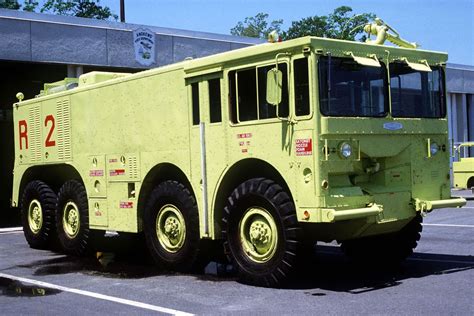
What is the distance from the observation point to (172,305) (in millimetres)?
7500

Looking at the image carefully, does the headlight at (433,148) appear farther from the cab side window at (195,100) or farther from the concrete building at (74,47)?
the concrete building at (74,47)

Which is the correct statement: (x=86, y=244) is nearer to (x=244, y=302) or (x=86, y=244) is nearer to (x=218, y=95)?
(x=218, y=95)

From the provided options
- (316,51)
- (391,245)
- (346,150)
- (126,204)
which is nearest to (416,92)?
(346,150)

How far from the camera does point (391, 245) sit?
970 centimetres

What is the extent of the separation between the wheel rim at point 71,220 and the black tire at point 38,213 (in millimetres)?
640

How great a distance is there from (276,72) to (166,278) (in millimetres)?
3316

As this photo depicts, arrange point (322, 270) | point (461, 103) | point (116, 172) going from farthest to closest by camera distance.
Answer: point (461, 103)
point (116, 172)
point (322, 270)

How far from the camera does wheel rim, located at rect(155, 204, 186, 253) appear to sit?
9859 millimetres

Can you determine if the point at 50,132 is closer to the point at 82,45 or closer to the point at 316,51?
the point at 316,51

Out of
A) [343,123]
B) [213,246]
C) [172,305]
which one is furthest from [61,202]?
[343,123]

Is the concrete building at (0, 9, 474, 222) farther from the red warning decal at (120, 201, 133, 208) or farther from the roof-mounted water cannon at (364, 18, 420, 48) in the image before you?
the roof-mounted water cannon at (364, 18, 420, 48)

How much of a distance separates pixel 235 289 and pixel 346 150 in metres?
2.16

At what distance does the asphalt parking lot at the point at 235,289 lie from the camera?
7.21 m

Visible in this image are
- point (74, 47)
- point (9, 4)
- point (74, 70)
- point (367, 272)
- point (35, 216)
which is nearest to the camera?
point (367, 272)
